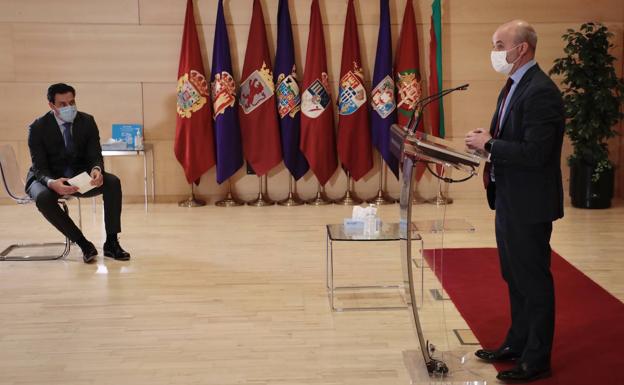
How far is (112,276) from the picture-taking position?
222 inches

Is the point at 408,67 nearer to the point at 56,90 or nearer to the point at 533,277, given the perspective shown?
the point at 56,90

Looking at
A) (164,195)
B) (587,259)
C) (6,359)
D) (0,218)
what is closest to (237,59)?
(164,195)

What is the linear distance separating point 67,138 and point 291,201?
2.83m

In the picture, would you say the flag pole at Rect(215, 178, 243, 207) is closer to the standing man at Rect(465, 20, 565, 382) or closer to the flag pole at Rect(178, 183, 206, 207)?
the flag pole at Rect(178, 183, 206, 207)

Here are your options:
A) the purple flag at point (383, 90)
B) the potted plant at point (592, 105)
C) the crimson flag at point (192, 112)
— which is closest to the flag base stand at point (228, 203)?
the crimson flag at point (192, 112)

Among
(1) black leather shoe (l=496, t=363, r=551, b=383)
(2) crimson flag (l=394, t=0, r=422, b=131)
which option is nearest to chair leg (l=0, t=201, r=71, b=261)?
(2) crimson flag (l=394, t=0, r=422, b=131)

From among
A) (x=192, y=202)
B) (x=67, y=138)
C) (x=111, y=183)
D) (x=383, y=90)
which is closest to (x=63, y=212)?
(x=111, y=183)

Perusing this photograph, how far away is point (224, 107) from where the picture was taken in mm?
8102

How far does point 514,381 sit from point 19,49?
643 cm

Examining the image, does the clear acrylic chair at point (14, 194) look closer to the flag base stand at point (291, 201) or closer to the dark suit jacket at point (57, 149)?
the dark suit jacket at point (57, 149)

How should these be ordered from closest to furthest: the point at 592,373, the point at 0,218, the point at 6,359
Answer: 1. the point at 592,373
2. the point at 6,359
3. the point at 0,218

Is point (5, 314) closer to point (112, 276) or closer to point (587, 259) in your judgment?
point (112, 276)

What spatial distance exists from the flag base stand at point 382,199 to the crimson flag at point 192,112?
178 cm

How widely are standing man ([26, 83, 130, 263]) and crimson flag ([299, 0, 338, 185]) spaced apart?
2.59 meters
